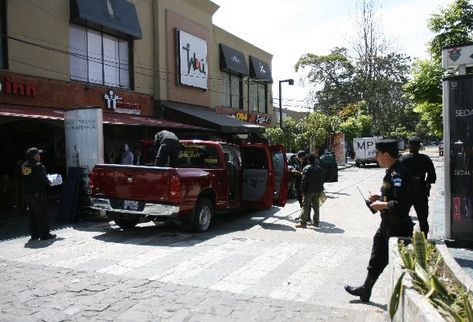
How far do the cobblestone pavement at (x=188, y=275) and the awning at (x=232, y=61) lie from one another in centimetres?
1680

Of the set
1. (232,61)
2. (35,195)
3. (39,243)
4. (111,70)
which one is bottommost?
(39,243)

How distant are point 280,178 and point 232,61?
15.5 meters

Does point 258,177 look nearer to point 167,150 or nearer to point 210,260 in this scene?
point 167,150

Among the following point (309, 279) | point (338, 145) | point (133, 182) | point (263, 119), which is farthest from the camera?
point (338, 145)

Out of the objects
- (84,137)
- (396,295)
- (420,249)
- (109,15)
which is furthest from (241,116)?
(396,295)

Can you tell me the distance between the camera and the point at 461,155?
670 cm

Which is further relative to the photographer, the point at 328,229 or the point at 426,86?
the point at 426,86

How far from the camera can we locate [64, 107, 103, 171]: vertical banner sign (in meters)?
11.0

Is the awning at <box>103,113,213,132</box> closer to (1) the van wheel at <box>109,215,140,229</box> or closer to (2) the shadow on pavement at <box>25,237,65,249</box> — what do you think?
(1) the van wheel at <box>109,215,140,229</box>

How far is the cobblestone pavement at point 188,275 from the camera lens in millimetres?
4777

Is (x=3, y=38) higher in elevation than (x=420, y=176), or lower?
higher

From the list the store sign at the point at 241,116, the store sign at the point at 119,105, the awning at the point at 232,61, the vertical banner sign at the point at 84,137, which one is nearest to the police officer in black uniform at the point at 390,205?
the vertical banner sign at the point at 84,137

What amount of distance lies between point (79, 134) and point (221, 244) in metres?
5.07

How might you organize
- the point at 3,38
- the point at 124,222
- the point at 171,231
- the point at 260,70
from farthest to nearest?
1. the point at 260,70
2. the point at 3,38
3. the point at 124,222
4. the point at 171,231
